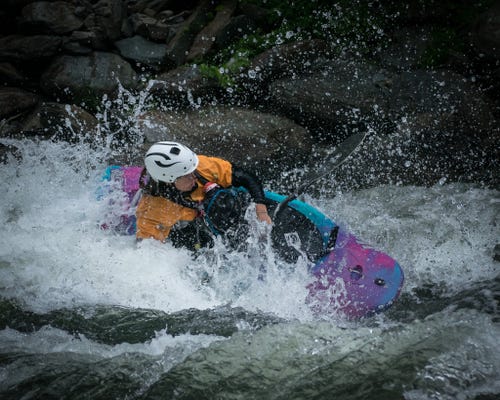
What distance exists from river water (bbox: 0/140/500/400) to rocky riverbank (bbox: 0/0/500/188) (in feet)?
3.15

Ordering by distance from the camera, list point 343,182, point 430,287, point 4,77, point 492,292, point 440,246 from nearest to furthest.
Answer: point 492,292
point 430,287
point 440,246
point 343,182
point 4,77

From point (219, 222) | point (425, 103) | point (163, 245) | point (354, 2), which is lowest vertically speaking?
point (163, 245)

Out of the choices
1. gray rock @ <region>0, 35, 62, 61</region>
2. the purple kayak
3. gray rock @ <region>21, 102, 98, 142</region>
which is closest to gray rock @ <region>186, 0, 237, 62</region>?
gray rock @ <region>21, 102, 98, 142</region>

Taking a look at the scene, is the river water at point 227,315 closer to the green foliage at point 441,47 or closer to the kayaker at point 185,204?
Answer: the kayaker at point 185,204

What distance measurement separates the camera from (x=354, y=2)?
7.40 meters

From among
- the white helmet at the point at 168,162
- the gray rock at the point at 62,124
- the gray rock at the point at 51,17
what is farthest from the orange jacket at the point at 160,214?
the gray rock at the point at 51,17

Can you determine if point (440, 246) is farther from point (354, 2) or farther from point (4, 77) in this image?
point (4, 77)

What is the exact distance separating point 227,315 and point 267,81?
13.7 ft

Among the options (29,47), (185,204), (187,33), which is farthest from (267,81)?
(29,47)

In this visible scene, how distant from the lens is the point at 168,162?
4105 millimetres

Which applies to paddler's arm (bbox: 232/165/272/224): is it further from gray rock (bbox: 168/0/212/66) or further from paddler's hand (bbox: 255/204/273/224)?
gray rock (bbox: 168/0/212/66)

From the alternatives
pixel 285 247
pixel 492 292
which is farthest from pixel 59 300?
pixel 492 292

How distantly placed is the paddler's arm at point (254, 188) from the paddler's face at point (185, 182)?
0.47 metres

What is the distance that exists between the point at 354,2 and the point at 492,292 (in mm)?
5129
